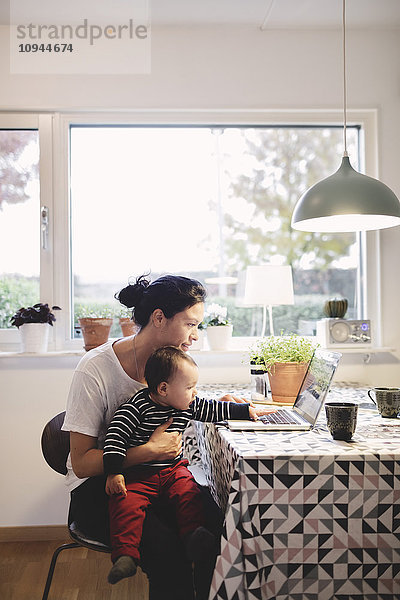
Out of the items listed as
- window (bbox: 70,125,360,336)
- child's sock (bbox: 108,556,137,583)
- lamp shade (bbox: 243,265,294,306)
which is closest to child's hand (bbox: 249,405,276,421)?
child's sock (bbox: 108,556,137,583)

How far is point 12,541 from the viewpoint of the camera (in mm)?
2971

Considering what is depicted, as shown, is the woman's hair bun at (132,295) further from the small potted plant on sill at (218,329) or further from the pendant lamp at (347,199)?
the small potted plant on sill at (218,329)

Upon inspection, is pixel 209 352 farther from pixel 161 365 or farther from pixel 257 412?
pixel 161 365

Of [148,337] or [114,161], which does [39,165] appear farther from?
[148,337]

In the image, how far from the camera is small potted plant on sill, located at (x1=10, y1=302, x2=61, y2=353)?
2.96 metres

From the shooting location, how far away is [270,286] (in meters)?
2.95

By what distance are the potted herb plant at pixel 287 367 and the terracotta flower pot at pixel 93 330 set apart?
3.41 feet

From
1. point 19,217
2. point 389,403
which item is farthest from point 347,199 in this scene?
point 19,217

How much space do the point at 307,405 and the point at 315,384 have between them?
0.25ft

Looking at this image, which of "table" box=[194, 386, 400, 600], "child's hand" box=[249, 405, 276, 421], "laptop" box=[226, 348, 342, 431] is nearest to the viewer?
"table" box=[194, 386, 400, 600]

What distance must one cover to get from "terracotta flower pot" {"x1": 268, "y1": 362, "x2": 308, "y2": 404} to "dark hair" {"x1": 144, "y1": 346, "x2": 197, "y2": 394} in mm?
512

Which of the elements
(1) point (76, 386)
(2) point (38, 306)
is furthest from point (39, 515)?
(1) point (76, 386)

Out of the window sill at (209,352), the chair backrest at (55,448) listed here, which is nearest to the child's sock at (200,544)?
the chair backrest at (55,448)

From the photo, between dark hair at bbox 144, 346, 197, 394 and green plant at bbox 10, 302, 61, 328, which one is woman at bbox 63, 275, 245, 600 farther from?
green plant at bbox 10, 302, 61, 328
